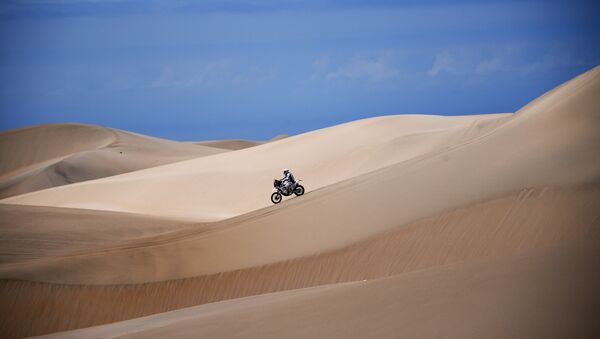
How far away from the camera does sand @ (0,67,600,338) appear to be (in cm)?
839

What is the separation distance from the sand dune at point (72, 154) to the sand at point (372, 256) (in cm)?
3745

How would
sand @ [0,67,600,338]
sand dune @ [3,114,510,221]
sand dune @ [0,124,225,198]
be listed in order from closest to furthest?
sand @ [0,67,600,338] < sand dune @ [3,114,510,221] < sand dune @ [0,124,225,198]

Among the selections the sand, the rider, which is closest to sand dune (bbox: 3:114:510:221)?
the rider

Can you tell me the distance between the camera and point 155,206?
33.7 m

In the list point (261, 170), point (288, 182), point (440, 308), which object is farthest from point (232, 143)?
point (440, 308)

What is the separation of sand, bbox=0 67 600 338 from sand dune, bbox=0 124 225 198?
123 ft

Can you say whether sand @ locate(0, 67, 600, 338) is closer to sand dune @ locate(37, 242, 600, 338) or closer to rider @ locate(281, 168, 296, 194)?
sand dune @ locate(37, 242, 600, 338)

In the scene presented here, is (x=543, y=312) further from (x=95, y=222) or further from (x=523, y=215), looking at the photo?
(x=95, y=222)

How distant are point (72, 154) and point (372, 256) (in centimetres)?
5571

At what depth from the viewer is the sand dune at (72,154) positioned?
58812 millimetres

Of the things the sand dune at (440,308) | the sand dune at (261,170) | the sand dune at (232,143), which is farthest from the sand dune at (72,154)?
the sand dune at (440,308)

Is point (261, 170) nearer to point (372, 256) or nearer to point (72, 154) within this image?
point (372, 256)

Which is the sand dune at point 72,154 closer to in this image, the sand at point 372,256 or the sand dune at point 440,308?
the sand at point 372,256

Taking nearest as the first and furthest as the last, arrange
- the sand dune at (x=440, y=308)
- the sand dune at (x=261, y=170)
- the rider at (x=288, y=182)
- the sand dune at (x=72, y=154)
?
the sand dune at (x=440, y=308) → the rider at (x=288, y=182) → the sand dune at (x=261, y=170) → the sand dune at (x=72, y=154)
